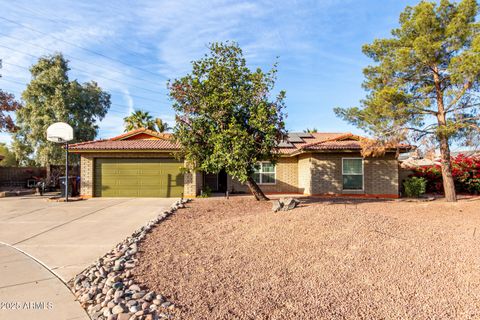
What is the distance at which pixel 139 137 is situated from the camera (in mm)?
17344

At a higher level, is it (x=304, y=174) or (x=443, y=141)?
(x=443, y=141)

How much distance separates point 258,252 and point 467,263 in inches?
131

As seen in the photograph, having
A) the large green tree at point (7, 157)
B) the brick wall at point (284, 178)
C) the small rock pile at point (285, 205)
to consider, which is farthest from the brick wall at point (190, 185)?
the large green tree at point (7, 157)

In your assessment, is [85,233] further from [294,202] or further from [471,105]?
[471,105]

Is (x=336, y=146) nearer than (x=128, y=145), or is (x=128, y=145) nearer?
(x=336, y=146)

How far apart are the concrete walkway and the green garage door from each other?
3769 mm

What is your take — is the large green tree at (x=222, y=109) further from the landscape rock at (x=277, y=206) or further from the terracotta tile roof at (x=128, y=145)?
the terracotta tile roof at (x=128, y=145)

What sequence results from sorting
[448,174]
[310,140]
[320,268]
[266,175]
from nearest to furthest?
[320,268] < [448,174] < [266,175] < [310,140]

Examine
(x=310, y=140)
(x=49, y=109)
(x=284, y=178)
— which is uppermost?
(x=49, y=109)

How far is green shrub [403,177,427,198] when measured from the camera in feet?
49.7

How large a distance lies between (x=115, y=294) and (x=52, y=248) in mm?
3481

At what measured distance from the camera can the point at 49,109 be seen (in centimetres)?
2583

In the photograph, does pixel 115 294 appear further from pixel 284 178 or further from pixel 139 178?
pixel 284 178

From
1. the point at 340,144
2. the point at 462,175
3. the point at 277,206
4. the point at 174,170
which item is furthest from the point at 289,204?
the point at 462,175
